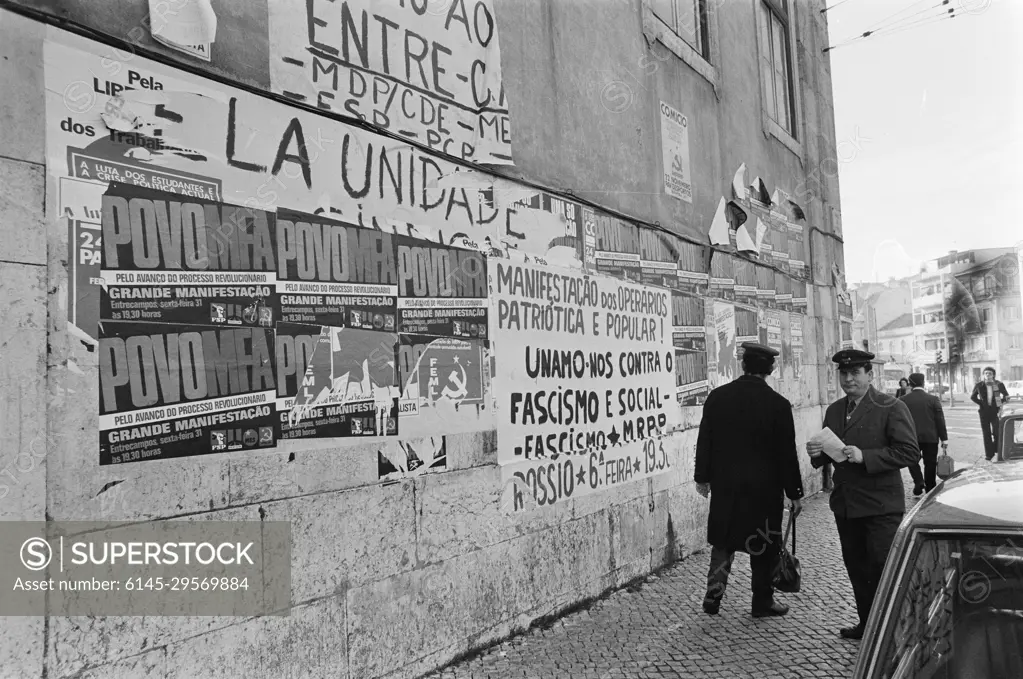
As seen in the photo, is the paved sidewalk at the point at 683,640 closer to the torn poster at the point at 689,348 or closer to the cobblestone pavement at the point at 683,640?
the cobblestone pavement at the point at 683,640

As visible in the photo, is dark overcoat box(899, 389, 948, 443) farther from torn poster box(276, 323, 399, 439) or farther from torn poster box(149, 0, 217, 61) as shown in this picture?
torn poster box(149, 0, 217, 61)

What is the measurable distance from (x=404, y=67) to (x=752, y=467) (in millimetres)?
3272

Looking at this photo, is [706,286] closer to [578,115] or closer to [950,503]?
[578,115]

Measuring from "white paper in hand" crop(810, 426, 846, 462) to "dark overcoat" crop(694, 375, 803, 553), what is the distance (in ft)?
A: 1.97

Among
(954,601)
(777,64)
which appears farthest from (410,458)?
(777,64)

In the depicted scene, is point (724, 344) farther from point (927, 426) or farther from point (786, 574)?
point (786, 574)

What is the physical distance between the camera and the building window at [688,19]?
766 cm

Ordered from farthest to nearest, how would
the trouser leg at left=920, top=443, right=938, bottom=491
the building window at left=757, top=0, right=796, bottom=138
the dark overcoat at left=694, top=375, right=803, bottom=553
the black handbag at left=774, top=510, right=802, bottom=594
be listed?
the building window at left=757, top=0, right=796, bottom=138 < the trouser leg at left=920, top=443, right=938, bottom=491 < the dark overcoat at left=694, top=375, right=803, bottom=553 < the black handbag at left=774, top=510, right=802, bottom=594

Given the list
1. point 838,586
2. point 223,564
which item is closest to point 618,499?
point 838,586

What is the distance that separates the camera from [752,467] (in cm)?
501

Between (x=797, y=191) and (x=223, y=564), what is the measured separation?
35.2 feet

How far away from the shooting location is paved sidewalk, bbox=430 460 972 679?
4125mm

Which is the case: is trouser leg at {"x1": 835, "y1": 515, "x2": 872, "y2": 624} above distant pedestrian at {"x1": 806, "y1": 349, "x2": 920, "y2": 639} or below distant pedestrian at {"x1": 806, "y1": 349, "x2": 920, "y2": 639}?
below

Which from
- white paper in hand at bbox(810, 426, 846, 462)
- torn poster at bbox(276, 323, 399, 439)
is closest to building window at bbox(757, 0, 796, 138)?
white paper in hand at bbox(810, 426, 846, 462)
